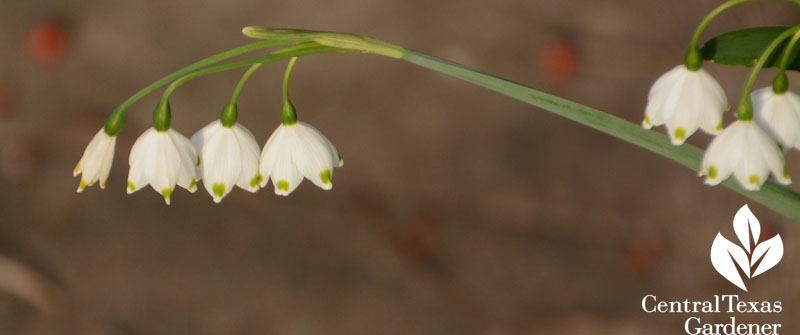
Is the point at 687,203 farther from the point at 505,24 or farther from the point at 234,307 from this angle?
the point at 234,307

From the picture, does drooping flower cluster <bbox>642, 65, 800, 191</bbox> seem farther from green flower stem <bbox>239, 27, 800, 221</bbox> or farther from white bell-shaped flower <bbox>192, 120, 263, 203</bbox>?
white bell-shaped flower <bbox>192, 120, 263, 203</bbox>

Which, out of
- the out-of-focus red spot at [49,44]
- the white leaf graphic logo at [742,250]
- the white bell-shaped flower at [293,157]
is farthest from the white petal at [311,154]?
the out-of-focus red spot at [49,44]

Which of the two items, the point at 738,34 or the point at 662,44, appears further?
the point at 662,44

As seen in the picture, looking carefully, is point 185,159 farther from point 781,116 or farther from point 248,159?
point 781,116

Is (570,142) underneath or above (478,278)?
above

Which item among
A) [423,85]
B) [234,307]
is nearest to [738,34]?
[423,85]

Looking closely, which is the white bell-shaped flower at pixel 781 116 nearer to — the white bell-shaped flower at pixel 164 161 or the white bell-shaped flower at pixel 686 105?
the white bell-shaped flower at pixel 686 105

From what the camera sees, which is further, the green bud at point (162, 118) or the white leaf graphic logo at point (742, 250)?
the white leaf graphic logo at point (742, 250)

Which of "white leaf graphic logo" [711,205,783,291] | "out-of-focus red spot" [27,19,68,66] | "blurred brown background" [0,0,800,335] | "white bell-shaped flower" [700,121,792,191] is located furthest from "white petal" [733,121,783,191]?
"out-of-focus red spot" [27,19,68,66]
